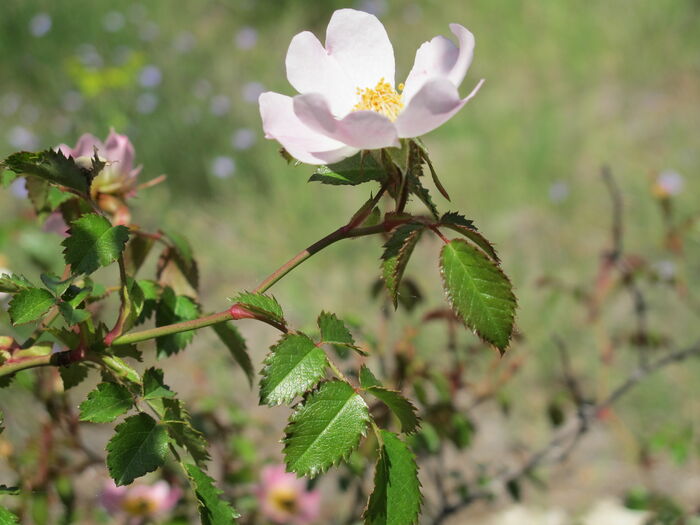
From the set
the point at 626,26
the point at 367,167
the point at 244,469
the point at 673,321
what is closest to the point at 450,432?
the point at 244,469

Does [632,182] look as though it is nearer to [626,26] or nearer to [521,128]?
[521,128]

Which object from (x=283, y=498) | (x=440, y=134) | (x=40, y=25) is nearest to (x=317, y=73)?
(x=283, y=498)

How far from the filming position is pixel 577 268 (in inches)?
95.3

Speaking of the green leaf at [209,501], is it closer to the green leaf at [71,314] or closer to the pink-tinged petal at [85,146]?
the green leaf at [71,314]

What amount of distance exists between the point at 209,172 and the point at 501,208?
120 cm

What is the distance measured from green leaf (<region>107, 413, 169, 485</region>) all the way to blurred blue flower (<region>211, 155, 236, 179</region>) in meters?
2.43

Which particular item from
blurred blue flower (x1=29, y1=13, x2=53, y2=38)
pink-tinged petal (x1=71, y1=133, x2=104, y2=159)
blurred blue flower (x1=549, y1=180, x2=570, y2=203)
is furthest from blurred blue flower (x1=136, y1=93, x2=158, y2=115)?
pink-tinged petal (x1=71, y1=133, x2=104, y2=159)

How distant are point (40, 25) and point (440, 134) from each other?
6.37 ft

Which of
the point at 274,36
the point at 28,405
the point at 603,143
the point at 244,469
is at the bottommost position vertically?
the point at 28,405

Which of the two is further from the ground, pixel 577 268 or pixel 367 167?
pixel 367 167

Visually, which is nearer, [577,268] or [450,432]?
[450,432]

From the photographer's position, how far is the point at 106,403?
506 mm

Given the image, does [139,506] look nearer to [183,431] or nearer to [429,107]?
[183,431]

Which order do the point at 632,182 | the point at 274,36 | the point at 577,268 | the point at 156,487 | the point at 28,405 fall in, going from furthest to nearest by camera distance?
the point at 274,36 → the point at 632,182 → the point at 577,268 → the point at 28,405 → the point at 156,487
